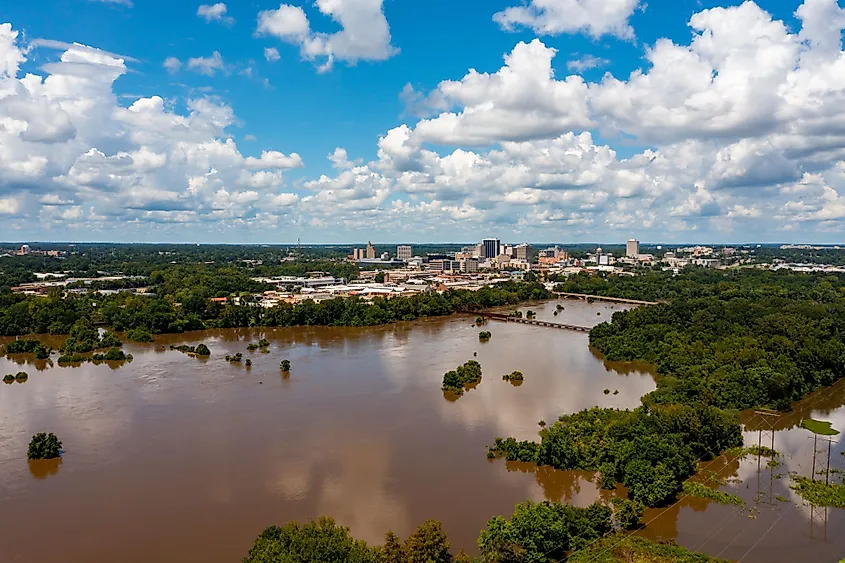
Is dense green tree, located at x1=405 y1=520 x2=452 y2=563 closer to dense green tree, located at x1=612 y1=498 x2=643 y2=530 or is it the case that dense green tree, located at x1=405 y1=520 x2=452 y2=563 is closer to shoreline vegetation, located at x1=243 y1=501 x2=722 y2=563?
shoreline vegetation, located at x1=243 y1=501 x2=722 y2=563

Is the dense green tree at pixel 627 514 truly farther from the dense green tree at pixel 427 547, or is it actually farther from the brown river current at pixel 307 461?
the dense green tree at pixel 427 547

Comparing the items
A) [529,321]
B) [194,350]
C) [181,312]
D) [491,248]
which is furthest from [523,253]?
[194,350]

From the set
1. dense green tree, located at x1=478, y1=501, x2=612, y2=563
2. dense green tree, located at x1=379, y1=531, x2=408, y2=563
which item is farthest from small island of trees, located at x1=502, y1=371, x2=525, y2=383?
dense green tree, located at x1=379, y1=531, x2=408, y2=563

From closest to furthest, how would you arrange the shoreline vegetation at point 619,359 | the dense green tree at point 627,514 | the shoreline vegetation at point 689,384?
the shoreline vegetation at point 619,359 < the dense green tree at point 627,514 < the shoreline vegetation at point 689,384

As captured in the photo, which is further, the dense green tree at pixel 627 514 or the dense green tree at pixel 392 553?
the dense green tree at pixel 627 514

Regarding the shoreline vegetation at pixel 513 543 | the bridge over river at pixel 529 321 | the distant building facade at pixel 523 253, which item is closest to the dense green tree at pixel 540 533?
the shoreline vegetation at pixel 513 543

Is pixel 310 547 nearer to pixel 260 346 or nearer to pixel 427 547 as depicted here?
pixel 427 547

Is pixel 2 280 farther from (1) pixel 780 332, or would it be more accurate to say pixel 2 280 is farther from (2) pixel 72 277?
(1) pixel 780 332

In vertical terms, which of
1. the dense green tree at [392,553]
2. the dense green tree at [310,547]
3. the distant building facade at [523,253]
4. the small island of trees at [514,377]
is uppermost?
the distant building facade at [523,253]
